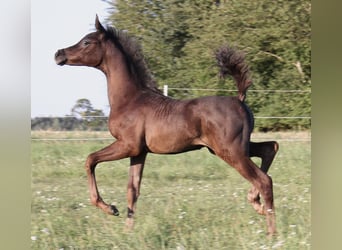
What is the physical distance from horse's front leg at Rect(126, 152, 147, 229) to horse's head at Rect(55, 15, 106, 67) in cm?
75

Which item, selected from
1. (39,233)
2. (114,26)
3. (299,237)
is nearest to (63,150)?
(39,233)

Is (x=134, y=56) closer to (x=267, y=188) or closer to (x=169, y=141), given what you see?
(x=169, y=141)

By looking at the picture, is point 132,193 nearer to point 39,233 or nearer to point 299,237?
point 39,233

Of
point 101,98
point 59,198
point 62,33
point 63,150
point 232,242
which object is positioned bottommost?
point 232,242

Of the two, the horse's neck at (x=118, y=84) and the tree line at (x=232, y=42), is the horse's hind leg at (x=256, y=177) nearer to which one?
the tree line at (x=232, y=42)

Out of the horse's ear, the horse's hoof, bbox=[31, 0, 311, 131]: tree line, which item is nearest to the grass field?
the horse's hoof

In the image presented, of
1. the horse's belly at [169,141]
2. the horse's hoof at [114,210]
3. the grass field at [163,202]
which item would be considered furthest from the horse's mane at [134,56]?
the horse's hoof at [114,210]

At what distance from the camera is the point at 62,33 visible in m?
4.34

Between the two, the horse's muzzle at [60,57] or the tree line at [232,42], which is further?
the tree line at [232,42]

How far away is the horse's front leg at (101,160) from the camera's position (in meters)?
4.35

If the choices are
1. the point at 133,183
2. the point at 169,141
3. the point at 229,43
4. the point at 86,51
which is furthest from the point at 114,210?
the point at 229,43

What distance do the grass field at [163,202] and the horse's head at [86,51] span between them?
51 cm
